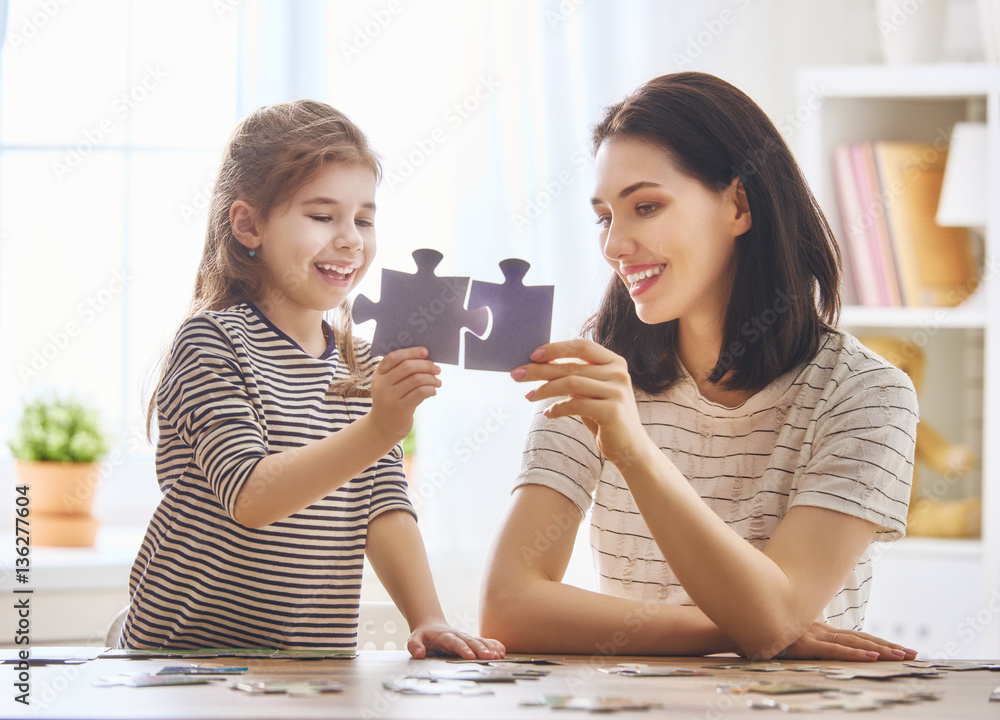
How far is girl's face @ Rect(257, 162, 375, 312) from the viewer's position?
4.65 ft

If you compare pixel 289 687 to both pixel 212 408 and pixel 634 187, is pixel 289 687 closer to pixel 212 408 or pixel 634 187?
pixel 212 408

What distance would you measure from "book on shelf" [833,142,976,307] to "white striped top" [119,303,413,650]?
5.76 ft

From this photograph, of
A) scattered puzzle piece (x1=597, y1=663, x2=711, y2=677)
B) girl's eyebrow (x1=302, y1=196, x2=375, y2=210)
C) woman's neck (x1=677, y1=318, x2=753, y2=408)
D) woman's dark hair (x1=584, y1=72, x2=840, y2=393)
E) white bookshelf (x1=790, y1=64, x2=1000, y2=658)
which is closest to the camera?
scattered puzzle piece (x1=597, y1=663, x2=711, y2=677)

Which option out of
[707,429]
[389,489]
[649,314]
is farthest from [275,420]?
[707,429]

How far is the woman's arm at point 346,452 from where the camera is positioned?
117 cm

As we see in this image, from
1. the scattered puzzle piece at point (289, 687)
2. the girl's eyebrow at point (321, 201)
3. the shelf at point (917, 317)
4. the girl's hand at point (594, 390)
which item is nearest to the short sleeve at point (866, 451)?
the girl's hand at point (594, 390)

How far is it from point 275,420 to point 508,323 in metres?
0.42

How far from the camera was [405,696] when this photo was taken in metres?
0.97

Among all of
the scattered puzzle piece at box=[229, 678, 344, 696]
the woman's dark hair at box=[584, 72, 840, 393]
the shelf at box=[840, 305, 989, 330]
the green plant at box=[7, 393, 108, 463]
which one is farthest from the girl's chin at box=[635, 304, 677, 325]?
the green plant at box=[7, 393, 108, 463]

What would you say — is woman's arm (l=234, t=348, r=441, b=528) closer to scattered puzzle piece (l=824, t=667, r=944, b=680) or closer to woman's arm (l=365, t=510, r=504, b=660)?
woman's arm (l=365, t=510, r=504, b=660)

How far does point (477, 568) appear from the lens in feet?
8.21

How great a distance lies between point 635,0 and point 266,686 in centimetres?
230

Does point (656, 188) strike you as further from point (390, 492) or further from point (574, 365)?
point (390, 492)

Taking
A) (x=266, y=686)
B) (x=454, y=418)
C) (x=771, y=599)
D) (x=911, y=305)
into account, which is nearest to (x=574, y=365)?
(x=771, y=599)
